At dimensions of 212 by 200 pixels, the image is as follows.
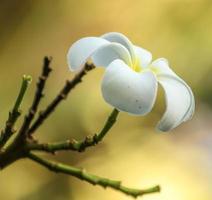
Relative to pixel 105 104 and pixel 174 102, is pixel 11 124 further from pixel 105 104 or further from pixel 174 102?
pixel 105 104

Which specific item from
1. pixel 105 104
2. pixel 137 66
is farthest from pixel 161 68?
pixel 105 104

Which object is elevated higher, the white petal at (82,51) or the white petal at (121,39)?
the white petal at (121,39)

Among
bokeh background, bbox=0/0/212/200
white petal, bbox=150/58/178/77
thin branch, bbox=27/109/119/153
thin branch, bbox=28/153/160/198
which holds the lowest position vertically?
bokeh background, bbox=0/0/212/200

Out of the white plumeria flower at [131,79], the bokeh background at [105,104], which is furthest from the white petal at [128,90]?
the bokeh background at [105,104]

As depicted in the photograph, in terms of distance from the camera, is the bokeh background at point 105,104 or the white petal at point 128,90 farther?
the bokeh background at point 105,104

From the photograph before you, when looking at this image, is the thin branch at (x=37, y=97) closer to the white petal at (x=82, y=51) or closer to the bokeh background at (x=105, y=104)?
the white petal at (x=82, y=51)

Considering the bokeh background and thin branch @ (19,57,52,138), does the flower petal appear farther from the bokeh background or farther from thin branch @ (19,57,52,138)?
the bokeh background

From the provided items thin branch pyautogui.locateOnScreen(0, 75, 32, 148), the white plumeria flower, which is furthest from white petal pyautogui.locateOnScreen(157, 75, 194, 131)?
thin branch pyautogui.locateOnScreen(0, 75, 32, 148)
